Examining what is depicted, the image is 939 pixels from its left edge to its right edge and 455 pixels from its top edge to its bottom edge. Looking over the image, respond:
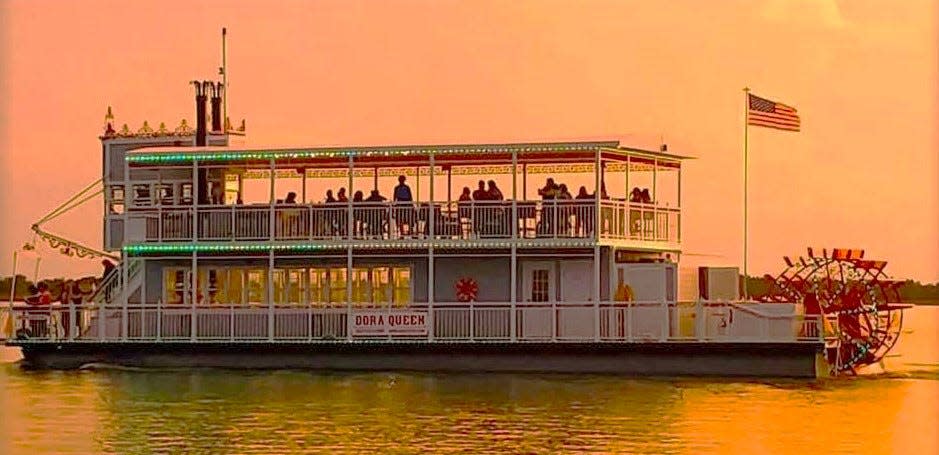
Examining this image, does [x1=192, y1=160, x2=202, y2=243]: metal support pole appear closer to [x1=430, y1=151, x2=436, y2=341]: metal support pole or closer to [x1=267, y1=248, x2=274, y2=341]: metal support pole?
[x1=267, y1=248, x2=274, y2=341]: metal support pole

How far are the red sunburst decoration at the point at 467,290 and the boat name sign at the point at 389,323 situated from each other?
1.19m

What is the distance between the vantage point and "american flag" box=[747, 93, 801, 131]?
143 feet

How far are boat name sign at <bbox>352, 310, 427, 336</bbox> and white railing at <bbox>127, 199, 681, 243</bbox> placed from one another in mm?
1495

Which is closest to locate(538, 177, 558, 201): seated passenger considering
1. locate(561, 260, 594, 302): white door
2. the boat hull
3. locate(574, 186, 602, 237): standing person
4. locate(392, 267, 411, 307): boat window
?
locate(574, 186, 602, 237): standing person

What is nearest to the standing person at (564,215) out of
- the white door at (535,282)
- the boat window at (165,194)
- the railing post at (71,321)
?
the white door at (535,282)

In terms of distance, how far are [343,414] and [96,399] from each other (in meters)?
4.86

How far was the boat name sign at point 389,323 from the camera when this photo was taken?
4075 centimetres

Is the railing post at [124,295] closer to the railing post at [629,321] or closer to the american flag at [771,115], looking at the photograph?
the railing post at [629,321]

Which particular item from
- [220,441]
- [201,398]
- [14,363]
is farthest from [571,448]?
[14,363]

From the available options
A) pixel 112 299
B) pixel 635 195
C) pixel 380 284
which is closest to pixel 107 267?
pixel 112 299

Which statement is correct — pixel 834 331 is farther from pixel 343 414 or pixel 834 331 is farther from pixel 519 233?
pixel 343 414

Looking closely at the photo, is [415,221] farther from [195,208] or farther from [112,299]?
[112,299]

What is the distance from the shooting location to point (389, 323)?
41031mm

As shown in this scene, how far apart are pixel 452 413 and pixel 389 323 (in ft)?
20.8
